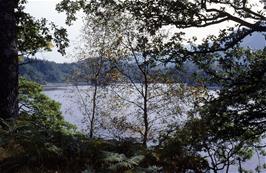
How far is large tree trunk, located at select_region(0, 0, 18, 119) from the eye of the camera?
10.2 metres

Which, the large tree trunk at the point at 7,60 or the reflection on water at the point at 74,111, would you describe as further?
the reflection on water at the point at 74,111

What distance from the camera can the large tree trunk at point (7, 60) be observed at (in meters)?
10.2

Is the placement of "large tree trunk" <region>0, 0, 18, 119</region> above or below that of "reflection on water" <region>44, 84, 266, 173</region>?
above

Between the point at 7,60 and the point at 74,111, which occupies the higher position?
the point at 7,60

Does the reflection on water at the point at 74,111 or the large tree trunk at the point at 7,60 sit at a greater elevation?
the large tree trunk at the point at 7,60

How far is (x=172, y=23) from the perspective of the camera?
590 inches

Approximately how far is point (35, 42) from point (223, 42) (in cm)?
1032

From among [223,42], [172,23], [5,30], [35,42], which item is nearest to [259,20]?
[223,42]

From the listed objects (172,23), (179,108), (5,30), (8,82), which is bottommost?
(179,108)

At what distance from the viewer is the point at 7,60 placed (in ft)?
33.7

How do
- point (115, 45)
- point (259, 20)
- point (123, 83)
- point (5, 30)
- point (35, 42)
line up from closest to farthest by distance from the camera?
1. point (5, 30)
2. point (259, 20)
3. point (35, 42)
4. point (115, 45)
5. point (123, 83)

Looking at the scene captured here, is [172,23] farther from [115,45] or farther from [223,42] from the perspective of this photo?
[115,45]

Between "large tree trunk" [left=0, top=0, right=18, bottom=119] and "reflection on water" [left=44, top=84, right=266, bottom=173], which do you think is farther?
"reflection on water" [left=44, top=84, right=266, bottom=173]

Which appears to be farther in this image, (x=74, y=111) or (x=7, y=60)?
(x=74, y=111)
